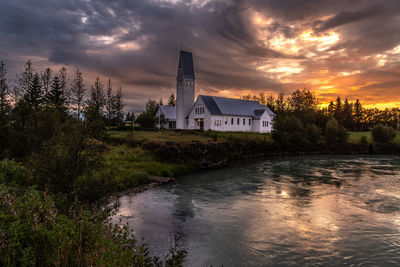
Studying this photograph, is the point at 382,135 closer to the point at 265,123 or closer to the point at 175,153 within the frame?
the point at 265,123

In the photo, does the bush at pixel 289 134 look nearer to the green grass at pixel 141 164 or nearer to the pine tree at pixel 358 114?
the green grass at pixel 141 164

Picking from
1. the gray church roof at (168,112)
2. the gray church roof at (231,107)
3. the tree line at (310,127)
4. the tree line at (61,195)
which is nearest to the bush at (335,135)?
the tree line at (310,127)

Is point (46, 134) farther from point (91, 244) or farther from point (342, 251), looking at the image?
point (342, 251)

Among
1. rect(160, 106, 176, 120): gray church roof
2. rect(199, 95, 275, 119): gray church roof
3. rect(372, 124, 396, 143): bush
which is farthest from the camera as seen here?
rect(160, 106, 176, 120): gray church roof

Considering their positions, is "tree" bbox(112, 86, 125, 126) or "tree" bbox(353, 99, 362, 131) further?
"tree" bbox(353, 99, 362, 131)

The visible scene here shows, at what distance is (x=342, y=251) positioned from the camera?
33.9ft

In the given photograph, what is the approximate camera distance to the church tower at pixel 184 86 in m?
61.5

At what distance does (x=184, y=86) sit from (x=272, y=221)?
51145 mm

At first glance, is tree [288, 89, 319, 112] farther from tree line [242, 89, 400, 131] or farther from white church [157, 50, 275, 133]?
white church [157, 50, 275, 133]

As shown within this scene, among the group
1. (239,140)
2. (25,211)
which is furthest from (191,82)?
(25,211)

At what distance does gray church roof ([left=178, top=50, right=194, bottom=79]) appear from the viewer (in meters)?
61.3

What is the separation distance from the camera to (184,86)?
61.9 meters

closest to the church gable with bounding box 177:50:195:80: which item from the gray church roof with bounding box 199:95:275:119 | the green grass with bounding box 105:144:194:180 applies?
the gray church roof with bounding box 199:95:275:119

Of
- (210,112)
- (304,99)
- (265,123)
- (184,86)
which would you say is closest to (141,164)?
(210,112)
